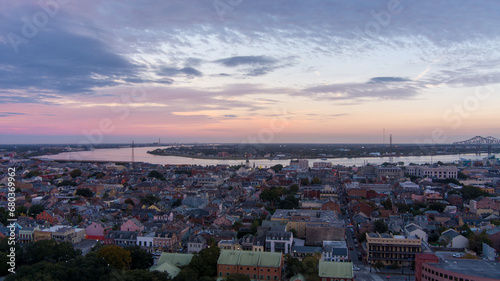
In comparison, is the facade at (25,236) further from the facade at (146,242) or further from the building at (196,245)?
the building at (196,245)

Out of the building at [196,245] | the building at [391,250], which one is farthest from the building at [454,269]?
the building at [196,245]

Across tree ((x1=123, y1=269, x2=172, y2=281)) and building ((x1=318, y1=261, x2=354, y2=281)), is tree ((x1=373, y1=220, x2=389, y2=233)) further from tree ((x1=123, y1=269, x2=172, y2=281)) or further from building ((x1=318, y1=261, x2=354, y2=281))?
tree ((x1=123, y1=269, x2=172, y2=281))

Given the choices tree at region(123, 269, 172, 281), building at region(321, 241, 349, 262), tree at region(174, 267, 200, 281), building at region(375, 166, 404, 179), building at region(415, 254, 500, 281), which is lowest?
building at region(321, 241, 349, 262)

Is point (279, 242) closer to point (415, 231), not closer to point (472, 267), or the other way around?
point (415, 231)

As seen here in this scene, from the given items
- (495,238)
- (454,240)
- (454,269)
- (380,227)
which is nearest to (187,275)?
(454,269)

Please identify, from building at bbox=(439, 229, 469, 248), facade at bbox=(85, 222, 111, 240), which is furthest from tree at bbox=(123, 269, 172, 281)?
building at bbox=(439, 229, 469, 248)

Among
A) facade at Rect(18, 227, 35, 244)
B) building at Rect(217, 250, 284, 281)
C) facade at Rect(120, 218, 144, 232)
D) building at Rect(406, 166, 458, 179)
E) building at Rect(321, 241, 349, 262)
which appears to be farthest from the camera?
building at Rect(406, 166, 458, 179)

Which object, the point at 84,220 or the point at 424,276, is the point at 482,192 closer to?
the point at 424,276
